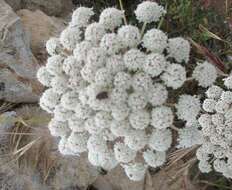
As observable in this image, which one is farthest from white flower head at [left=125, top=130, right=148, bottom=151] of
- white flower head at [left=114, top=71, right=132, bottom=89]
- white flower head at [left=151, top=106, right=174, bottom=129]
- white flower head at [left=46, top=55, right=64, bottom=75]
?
white flower head at [left=46, top=55, right=64, bottom=75]

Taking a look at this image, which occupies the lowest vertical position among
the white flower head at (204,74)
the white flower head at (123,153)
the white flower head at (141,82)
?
Result: the white flower head at (123,153)

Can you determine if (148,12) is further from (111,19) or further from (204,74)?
(204,74)

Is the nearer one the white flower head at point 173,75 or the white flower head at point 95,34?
the white flower head at point 173,75

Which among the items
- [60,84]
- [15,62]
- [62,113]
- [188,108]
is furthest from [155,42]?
[15,62]

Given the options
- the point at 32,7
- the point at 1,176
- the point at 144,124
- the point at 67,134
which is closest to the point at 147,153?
the point at 144,124

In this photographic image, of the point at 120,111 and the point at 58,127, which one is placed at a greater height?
the point at 120,111

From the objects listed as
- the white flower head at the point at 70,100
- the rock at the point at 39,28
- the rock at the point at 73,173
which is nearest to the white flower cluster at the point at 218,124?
the white flower head at the point at 70,100

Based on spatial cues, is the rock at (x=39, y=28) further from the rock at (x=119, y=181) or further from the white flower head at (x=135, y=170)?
the white flower head at (x=135, y=170)

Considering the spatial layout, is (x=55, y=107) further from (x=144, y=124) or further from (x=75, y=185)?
(x=75, y=185)
